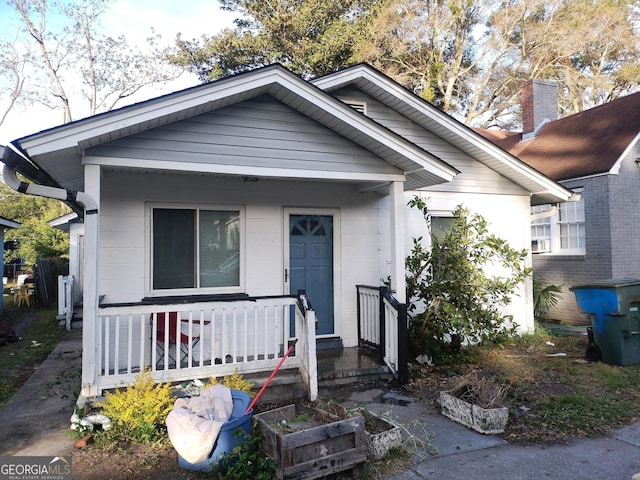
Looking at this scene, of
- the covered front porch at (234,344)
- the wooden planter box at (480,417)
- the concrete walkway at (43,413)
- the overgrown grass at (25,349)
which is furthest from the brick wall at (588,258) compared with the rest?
the overgrown grass at (25,349)

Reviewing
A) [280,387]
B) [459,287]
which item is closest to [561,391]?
[459,287]

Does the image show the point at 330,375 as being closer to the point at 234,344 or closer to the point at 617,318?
the point at 234,344

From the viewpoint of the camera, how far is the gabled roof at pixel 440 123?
24.3ft

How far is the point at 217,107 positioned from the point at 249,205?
173cm

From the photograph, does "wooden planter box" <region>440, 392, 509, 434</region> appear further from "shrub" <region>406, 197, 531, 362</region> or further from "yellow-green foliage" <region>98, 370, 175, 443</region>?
"yellow-green foliage" <region>98, 370, 175, 443</region>

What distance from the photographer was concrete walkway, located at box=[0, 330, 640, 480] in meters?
3.62

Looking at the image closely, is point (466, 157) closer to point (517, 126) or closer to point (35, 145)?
point (35, 145)

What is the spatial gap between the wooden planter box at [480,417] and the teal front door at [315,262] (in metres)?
2.80

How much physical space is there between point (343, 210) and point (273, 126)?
7.20 ft

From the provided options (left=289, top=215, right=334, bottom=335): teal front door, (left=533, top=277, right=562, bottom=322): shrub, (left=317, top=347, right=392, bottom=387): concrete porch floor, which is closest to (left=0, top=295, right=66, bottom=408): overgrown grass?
(left=317, top=347, right=392, bottom=387): concrete porch floor

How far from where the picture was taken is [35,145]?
4371 millimetres

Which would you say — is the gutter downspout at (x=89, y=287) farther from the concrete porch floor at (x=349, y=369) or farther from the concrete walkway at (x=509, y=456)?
the concrete walkway at (x=509, y=456)

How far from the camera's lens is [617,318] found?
653 centimetres

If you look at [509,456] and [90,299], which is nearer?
[509,456]
